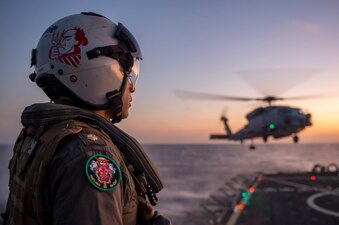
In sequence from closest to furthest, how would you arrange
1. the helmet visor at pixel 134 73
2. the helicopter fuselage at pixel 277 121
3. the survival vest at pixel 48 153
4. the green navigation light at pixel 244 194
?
the survival vest at pixel 48 153
the helmet visor at pixel 134 73
the helicopter fuselage at pixel 277 121
the green navigation light at pixel 244 194

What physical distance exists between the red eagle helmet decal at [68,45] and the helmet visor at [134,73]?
0.49 m

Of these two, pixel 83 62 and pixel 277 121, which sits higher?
pixel 83 62

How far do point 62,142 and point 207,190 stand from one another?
7710 centimetres

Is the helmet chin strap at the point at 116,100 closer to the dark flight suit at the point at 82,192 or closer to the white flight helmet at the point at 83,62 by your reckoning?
the white flight helmet at the point at 83,62

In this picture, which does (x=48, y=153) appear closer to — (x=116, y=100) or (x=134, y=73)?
(x=116, y=100)

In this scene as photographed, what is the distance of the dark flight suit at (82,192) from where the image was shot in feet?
4.93

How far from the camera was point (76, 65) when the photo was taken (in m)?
2.34

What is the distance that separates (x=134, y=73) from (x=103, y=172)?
130 centimetres

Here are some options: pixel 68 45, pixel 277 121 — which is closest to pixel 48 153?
pixel 68 45

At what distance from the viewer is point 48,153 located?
67.7 inches

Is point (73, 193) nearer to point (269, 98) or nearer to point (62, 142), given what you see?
point (62, 142)

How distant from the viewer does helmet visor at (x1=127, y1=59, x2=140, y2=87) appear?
264cm

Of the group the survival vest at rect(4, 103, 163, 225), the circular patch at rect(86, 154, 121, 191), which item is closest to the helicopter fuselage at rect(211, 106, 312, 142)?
the survival vest at rect(4, 103, 163, 225)

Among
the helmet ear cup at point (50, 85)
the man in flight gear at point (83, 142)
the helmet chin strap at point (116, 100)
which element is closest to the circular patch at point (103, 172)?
the man in flight gear at point (83, 142)
